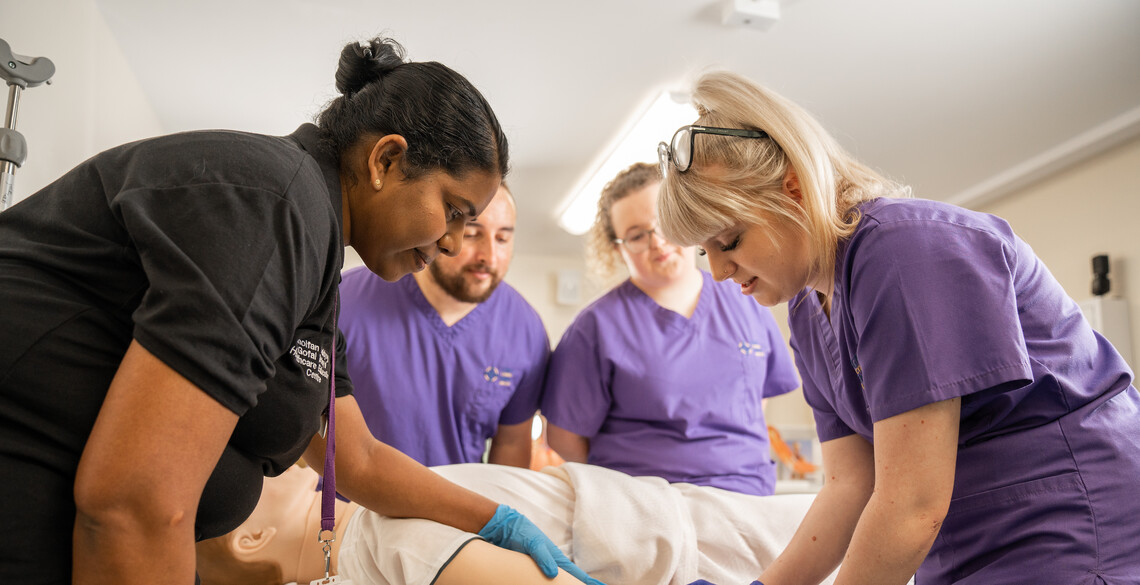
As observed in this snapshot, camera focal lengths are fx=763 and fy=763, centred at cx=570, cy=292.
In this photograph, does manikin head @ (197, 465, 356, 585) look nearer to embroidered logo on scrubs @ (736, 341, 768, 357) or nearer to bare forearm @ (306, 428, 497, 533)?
bare forearm @ (306, 428, 497, 533)

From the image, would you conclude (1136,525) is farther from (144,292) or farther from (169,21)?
(169,21)

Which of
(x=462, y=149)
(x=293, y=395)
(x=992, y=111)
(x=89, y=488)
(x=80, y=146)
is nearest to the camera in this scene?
(x=89, y=488)

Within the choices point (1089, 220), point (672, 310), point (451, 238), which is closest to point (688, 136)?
point (451, 238)

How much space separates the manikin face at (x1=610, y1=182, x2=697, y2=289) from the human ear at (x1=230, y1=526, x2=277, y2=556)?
124 centimetres

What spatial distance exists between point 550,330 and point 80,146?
363 centimetres

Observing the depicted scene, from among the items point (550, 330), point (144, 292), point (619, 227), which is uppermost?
point (144, 292)

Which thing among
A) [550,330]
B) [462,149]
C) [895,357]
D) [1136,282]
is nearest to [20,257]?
[462,149]

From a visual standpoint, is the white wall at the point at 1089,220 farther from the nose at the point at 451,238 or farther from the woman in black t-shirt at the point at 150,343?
the woman in black t-shirt at the point at 150,343

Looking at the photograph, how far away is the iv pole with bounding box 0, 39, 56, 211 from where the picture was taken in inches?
61.2

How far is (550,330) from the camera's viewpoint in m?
5.61

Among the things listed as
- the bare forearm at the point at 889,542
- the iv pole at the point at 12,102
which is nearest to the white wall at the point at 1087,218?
the bare forearm at the point at 889,542

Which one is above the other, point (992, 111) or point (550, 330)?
point (992, 111)

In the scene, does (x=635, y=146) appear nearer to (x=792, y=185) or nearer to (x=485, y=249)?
(x=485, y=249)

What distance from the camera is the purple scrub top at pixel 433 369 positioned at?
6.98 ft
